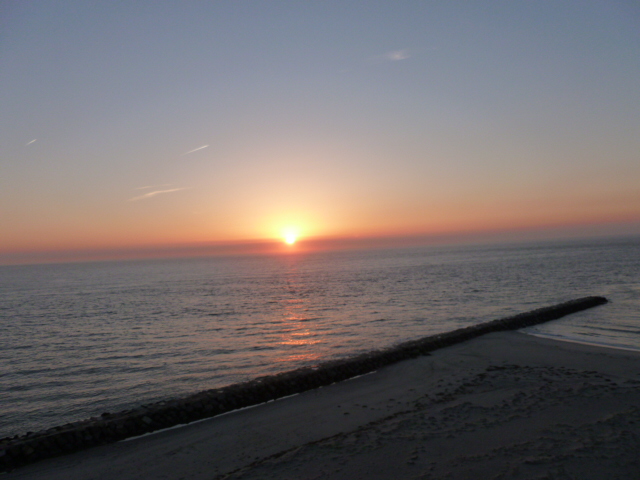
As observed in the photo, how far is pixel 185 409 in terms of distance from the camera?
1251 centimetres

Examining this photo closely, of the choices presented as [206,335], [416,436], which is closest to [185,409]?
[416,436]

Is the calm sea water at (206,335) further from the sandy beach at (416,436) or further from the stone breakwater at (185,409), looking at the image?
the sandy beach at (416,436)

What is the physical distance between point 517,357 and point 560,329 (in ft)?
29.5

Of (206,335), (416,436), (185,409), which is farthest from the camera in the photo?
(206,335)

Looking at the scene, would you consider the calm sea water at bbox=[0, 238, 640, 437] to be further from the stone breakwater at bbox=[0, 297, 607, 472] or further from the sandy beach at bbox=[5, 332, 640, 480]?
the sandy beach at bbox=[5, 332, 640, 480]

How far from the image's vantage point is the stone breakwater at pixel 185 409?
10141 mm

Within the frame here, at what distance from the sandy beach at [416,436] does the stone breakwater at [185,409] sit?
0.40 meters

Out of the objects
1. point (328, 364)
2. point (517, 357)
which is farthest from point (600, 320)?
point (328, 364)

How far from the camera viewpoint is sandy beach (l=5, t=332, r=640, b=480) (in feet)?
28.2

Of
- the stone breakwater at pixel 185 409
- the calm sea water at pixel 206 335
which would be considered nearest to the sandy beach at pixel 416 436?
the stone breakwater at pixel 185 409

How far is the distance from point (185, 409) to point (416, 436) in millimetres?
6943

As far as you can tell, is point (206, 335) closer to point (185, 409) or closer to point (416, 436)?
point (185, 409)

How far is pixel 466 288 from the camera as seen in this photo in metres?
50.5

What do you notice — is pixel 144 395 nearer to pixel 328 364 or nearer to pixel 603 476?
pixel 328 364
